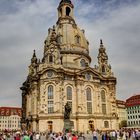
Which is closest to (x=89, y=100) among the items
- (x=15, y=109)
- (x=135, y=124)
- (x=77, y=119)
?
(x=77, y=119)

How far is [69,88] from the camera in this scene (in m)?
70.7

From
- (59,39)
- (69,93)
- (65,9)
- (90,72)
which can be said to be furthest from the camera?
(65,9)

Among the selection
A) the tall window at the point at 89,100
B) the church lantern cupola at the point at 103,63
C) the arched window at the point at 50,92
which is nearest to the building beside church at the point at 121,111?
the church lantern cupola at the point at 103,63

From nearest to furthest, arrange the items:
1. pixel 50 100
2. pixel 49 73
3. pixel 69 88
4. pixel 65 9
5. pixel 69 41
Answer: pixel 50 100 → pixel 49 73 → pixel 69 88 → pixel 69 41 → pixel 65 9

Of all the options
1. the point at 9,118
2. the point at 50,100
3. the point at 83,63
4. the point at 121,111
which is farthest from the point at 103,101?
the point at 9,118

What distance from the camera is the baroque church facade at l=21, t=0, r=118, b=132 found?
67.5 metres

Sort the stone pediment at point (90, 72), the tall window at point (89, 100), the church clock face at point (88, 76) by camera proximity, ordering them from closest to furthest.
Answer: the tall window at point (89, 100)
the stone pediment at point (90, 72)
the church clock face at point (88, 76)

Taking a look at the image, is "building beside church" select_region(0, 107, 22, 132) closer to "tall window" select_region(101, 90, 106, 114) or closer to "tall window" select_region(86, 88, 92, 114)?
"tall window" select_region(101, 90, 106, 114)

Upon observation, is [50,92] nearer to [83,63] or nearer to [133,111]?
[83,63]

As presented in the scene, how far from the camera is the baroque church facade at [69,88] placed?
67.5 m

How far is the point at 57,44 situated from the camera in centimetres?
7600

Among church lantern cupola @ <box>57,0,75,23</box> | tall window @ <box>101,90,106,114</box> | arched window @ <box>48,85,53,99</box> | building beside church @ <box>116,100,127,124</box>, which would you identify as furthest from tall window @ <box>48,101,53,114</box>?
building beside church @ <box>116,100,127,124</box>

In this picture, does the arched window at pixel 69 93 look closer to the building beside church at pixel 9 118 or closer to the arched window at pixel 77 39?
the arched window at pixel 77 39

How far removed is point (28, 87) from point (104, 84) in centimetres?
1982
